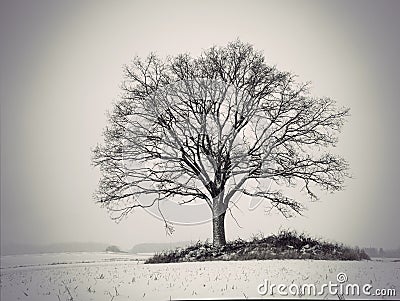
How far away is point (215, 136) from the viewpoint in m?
14.2

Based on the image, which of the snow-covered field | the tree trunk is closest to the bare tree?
the tree trunk

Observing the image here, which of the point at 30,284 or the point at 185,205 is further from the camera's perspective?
the point at 185,205

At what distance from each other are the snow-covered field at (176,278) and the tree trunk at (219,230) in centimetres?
135

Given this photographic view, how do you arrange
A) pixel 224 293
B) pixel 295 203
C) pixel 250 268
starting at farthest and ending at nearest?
1. pixel 295 203
2. pixel 250 268
3. pixel 224 293

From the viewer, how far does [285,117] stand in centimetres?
1430

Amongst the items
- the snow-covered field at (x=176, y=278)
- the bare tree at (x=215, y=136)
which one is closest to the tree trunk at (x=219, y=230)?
the bare tree at (x=215, y=136)

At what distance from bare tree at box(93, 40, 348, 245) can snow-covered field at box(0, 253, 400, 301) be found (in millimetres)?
2202

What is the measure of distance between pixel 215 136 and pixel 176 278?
179 inches

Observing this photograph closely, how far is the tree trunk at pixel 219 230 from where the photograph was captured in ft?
45.0

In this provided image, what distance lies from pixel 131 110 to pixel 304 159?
483cm

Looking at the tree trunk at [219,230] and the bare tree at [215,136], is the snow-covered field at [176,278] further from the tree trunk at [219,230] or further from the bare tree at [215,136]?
the bare tree at [215,136]

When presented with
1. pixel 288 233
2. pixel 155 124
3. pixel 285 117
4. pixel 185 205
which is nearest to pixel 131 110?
pixel 155 124

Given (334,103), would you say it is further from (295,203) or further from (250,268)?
(250,268)

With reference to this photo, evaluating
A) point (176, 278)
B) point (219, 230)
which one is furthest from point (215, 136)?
point (176, 278)
